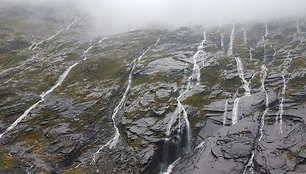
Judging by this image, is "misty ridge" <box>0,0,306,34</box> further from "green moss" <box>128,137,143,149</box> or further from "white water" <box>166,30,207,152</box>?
"green moss" <box>128,137,143,149</box>

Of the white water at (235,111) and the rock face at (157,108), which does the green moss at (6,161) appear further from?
the white water at (235,111)

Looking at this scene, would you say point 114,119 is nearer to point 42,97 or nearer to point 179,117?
point 179,117

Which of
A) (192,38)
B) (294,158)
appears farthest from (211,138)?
(192,38)

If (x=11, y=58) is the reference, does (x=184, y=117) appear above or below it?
below

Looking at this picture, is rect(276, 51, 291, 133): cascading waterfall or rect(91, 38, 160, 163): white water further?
rect(91, 38, 160, 163): white water

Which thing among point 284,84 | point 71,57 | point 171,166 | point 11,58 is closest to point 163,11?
point 71,57

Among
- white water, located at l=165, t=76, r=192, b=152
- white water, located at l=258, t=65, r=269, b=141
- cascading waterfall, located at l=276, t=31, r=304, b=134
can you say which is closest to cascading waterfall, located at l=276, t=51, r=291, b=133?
cascading waterfall, located at l=276, t=31, r=304, b=134

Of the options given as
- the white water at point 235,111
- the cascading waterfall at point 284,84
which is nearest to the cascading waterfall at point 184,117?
the white water at point 235,111
